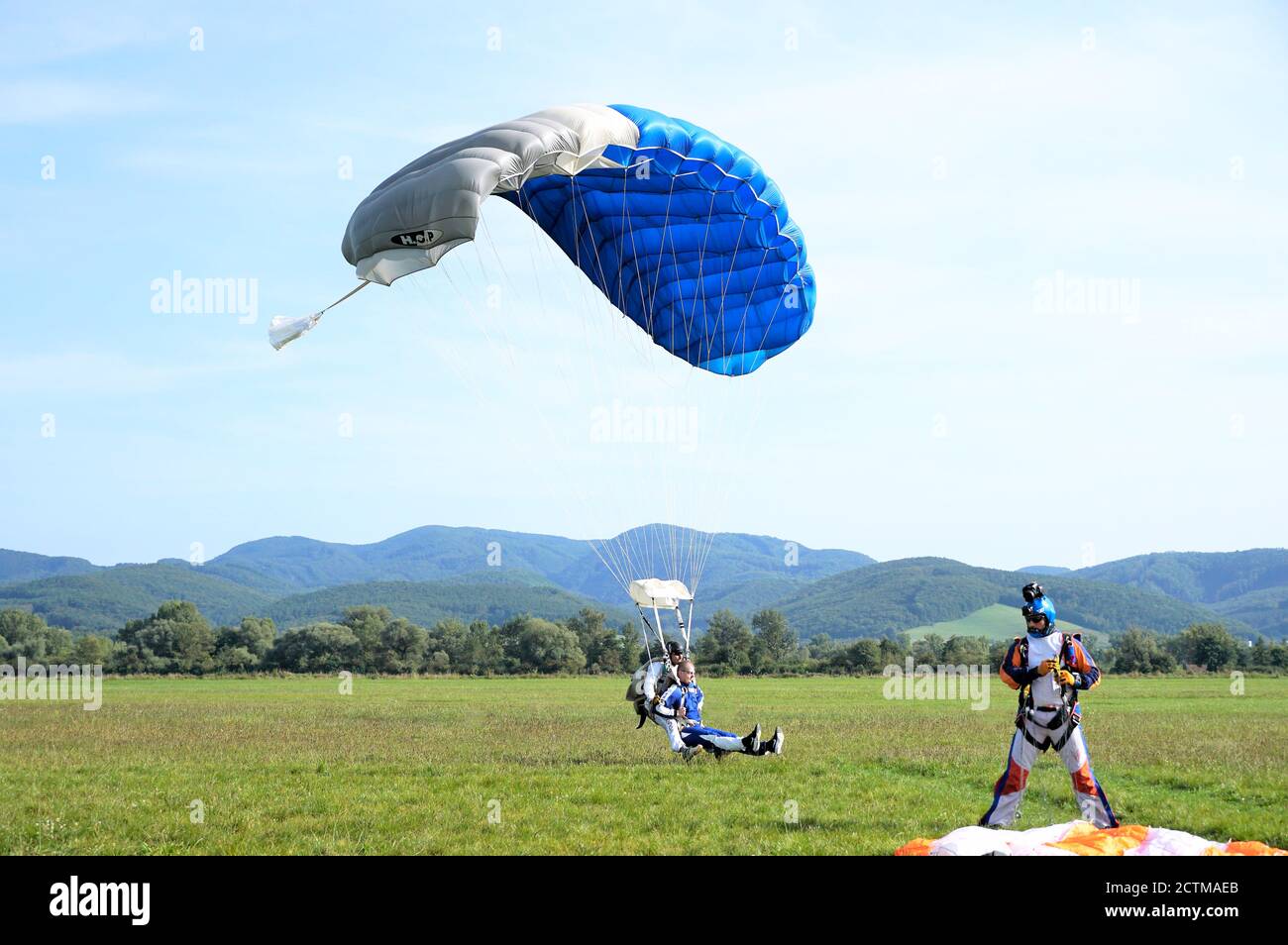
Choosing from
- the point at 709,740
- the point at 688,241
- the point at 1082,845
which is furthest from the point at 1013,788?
the point at 688,241

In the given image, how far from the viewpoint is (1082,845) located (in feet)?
20.7

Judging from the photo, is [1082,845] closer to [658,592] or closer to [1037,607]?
[1037,607]

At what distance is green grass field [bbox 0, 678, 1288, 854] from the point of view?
8.65 meters

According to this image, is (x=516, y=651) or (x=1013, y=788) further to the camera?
(x=516, y=651)

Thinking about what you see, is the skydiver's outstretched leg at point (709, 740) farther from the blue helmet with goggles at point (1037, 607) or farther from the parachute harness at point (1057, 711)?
the blue helmet with goggles at point (1037, 607)

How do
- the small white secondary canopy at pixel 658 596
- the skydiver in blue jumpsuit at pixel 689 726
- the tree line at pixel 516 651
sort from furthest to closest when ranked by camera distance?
the tree line at pixel 516 651 < the skydiver in blue jumpsuit at pixel 689 726 < the small white secondary canopy at pixel 658 596

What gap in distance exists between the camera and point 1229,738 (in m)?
16.7

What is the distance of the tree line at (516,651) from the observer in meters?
52.2

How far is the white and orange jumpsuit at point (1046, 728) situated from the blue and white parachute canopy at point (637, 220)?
5557 mm

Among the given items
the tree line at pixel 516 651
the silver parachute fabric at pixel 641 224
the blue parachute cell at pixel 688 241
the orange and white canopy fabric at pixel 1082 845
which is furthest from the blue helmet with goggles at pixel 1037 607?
the tree line at pixel 516 651

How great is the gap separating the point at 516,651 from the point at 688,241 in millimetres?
45512

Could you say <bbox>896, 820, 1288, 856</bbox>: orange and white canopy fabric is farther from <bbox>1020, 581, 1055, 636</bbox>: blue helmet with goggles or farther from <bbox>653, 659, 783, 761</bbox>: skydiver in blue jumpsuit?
<bbox>653, 659, 783, 761</bbox>: skydiver in blue jumpsuit
